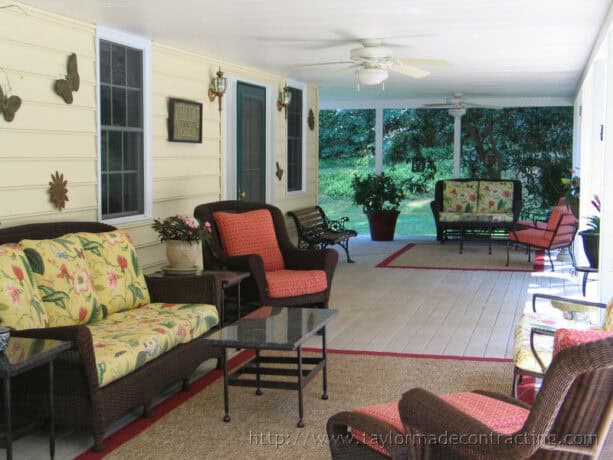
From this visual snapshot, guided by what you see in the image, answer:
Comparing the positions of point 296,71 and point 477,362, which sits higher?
point 296,71

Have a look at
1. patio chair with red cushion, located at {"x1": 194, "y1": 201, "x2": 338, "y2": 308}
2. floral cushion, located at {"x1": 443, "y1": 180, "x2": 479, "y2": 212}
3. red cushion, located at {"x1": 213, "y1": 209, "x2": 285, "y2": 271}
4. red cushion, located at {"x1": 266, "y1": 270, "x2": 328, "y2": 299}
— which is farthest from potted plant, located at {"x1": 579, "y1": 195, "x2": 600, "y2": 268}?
floral cushion, located at {"x1": 443, "y1": 180, "x2": 479, "y2": 212}

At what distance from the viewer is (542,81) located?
33.6 ft

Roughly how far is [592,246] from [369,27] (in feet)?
10.9

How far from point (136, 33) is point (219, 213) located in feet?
5.14

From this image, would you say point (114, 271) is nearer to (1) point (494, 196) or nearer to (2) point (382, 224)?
(2) point (382, 224)

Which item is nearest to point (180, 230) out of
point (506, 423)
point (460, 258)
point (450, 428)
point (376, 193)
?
point (506, 423)

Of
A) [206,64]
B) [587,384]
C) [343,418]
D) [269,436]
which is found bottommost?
[269,436]

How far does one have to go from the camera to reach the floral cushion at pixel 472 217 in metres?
11.9

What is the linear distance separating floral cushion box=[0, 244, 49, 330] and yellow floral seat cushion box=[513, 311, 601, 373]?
236 cm

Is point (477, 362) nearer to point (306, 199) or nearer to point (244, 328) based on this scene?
point (244, 328)

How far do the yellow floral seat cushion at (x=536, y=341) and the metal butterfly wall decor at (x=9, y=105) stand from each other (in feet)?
10.2

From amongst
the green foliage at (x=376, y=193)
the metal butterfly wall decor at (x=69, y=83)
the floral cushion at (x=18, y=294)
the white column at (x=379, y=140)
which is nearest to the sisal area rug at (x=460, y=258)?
the green foliage at (x=376, y=193)

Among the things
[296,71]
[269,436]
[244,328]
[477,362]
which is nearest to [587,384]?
[269,436]

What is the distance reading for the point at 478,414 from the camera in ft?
9.89
